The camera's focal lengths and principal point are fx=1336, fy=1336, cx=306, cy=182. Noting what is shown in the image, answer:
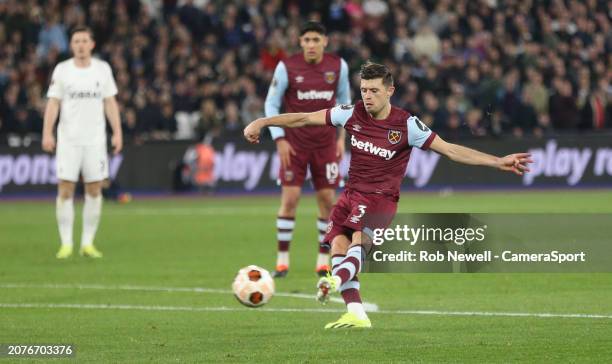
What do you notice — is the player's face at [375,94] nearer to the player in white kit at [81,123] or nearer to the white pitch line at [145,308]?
the white pitch line at [145,308]

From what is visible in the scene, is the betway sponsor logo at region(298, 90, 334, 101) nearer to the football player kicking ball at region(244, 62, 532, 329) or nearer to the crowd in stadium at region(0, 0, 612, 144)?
the football player kicking ball at region(244, 62, 532, 329)

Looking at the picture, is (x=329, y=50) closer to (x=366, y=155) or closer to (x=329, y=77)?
(x=329, y=77)

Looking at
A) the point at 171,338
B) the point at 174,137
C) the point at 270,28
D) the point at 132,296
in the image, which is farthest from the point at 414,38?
the point at 171,338

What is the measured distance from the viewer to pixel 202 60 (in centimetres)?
2895

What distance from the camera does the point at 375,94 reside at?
30.7 feet

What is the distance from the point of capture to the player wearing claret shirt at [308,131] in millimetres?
13094

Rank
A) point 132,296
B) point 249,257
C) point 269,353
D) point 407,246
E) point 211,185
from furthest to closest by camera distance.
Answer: point 211,185 → point 249,257 → point 132,296 → point 407,246 → point 269,353

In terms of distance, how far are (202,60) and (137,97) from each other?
2090 mm

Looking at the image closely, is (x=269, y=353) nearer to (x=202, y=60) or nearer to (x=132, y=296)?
(x=132, y=296)

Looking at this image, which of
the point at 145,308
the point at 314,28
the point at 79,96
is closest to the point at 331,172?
the point at 314,28

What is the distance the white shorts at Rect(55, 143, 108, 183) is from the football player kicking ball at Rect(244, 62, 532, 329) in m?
5.87

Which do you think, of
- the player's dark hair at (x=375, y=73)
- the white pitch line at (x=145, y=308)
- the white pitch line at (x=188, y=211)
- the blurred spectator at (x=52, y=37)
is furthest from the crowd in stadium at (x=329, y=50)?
the player's dark hair at (x=375, y=73)

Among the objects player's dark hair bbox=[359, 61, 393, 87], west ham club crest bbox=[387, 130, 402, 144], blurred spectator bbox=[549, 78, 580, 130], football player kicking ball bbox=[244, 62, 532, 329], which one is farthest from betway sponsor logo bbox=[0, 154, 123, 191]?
player's dark hair bbox=[359, 61, 393, 87]

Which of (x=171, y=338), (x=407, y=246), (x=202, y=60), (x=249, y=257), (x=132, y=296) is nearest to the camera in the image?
(x=171, y=338)
